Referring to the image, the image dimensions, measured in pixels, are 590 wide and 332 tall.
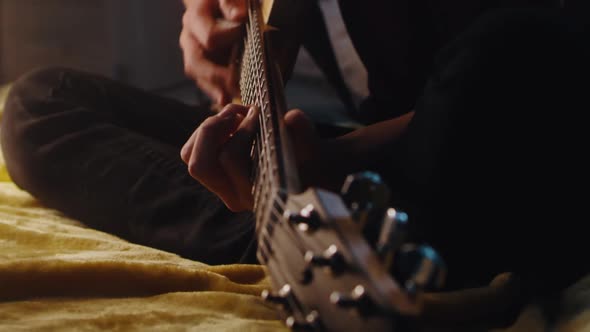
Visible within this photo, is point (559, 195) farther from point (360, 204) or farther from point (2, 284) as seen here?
point (2, 284)

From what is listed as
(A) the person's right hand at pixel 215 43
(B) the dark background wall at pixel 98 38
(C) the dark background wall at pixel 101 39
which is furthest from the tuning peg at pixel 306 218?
(B) the dark background wall at pixel 98 38

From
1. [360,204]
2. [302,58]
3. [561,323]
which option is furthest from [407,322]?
[302,58]

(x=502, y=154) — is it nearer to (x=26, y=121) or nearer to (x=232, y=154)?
(x=232, y=154)

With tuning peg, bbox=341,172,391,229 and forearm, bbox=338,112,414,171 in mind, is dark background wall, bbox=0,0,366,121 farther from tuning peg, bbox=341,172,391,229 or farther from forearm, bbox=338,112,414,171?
tuning peg, bbox=341,172,391,229

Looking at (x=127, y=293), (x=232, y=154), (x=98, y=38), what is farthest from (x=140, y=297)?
(x=98, y=38)

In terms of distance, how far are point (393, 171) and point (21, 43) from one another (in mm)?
2084

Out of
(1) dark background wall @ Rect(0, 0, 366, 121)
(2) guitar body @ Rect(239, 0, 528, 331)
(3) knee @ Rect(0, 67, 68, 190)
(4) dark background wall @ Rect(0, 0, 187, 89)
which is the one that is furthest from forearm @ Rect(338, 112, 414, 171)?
(4) dark background wall @ Rect(0, 0, 187, 89)

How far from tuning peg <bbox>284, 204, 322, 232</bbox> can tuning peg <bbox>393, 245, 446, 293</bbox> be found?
0.20ft

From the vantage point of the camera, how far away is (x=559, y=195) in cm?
59

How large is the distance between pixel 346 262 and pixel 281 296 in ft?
0.28

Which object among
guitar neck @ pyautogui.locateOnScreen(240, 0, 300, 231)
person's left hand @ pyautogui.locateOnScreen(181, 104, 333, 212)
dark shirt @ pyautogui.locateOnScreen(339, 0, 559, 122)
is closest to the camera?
guitar neck @ pyautogui.locateOnScreen(240, 0, 300, 231)

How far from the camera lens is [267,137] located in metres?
0.52

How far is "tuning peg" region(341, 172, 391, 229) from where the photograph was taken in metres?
0.40

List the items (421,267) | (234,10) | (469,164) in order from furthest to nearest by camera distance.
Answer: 1. (234,10)
2. (469,164)
3. (421,267)
